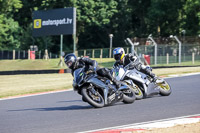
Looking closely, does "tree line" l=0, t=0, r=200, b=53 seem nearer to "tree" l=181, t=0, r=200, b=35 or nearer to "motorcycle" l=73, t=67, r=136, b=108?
"tree" l=181, t=0, r=200, b=35

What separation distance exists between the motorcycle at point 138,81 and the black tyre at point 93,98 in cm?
110

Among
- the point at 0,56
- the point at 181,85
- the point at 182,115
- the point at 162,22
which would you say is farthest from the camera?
the point at 162,22

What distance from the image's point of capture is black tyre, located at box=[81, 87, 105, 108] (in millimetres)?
9961

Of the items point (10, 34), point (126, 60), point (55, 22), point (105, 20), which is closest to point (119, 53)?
point (126, 60)

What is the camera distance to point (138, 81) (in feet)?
38.5

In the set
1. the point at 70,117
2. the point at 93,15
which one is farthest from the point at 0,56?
the point at 70,117

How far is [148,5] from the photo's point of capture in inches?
2403

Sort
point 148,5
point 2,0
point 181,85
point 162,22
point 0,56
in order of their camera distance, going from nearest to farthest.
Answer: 1. point 181,85
2. point 2,0
3. point 0,56
4. point 162,22
5. point 148,5

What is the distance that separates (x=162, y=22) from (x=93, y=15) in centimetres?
872

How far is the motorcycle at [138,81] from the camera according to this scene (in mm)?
11352

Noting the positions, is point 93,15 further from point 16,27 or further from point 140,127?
point 140,127

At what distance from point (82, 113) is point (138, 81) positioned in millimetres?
2471

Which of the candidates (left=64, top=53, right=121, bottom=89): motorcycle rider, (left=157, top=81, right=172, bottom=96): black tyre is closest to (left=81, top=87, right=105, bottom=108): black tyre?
(left=64, top=53, right=121, bottom=89): motorcycle rider

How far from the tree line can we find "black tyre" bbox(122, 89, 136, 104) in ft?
118
